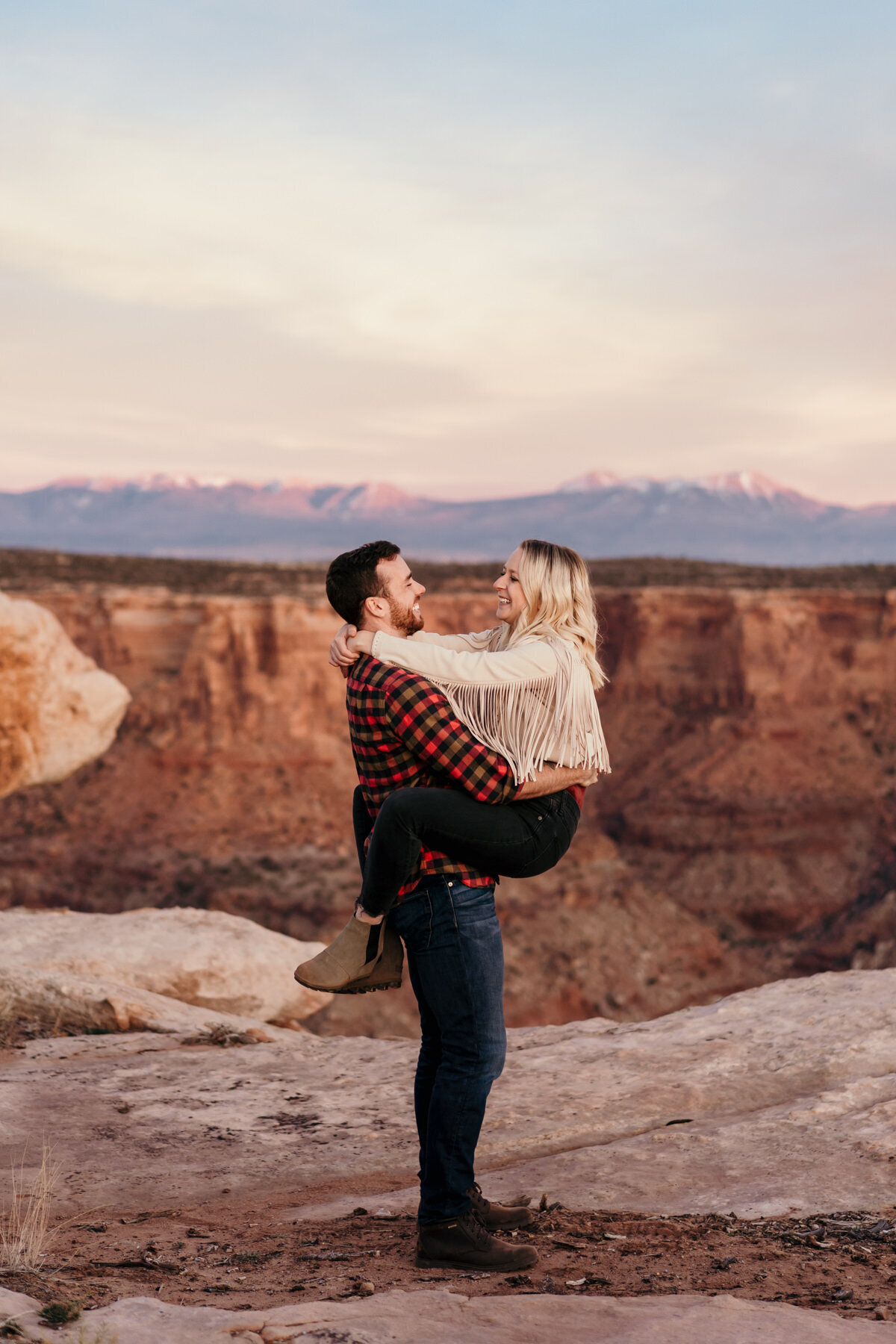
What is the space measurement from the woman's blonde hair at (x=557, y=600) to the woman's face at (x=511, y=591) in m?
0.02

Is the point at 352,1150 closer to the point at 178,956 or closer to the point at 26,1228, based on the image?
the point at 26,1228

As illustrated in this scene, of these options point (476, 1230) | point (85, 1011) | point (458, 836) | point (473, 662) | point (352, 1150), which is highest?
point (473, 662)

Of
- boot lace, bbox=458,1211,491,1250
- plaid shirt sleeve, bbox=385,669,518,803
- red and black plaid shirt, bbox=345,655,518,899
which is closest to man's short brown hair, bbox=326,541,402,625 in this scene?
red and black plaid shirt, bbox=345,655,518,899

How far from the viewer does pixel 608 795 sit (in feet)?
129

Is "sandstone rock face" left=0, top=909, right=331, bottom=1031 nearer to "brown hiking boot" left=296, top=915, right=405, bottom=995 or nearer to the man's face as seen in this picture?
"brown hiking boot" left=296, top=915, right=405, bottom=995

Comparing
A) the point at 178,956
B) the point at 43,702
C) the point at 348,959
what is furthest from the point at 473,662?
the point at 43,702

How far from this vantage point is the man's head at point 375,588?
3.94 metres

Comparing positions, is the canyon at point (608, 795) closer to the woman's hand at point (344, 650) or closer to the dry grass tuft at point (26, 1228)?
the dry grass tuft at point (26, 1228)

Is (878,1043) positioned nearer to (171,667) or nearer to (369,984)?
(369,984)

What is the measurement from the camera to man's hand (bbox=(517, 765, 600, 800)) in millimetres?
3748

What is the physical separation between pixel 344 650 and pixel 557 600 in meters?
0.79

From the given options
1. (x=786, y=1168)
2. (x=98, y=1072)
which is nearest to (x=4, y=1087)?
(x=98, y=1072)

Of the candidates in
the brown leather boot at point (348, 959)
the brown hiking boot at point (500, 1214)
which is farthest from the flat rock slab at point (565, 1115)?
the brown leather boot at point (348, 959)

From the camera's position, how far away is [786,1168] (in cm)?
478
